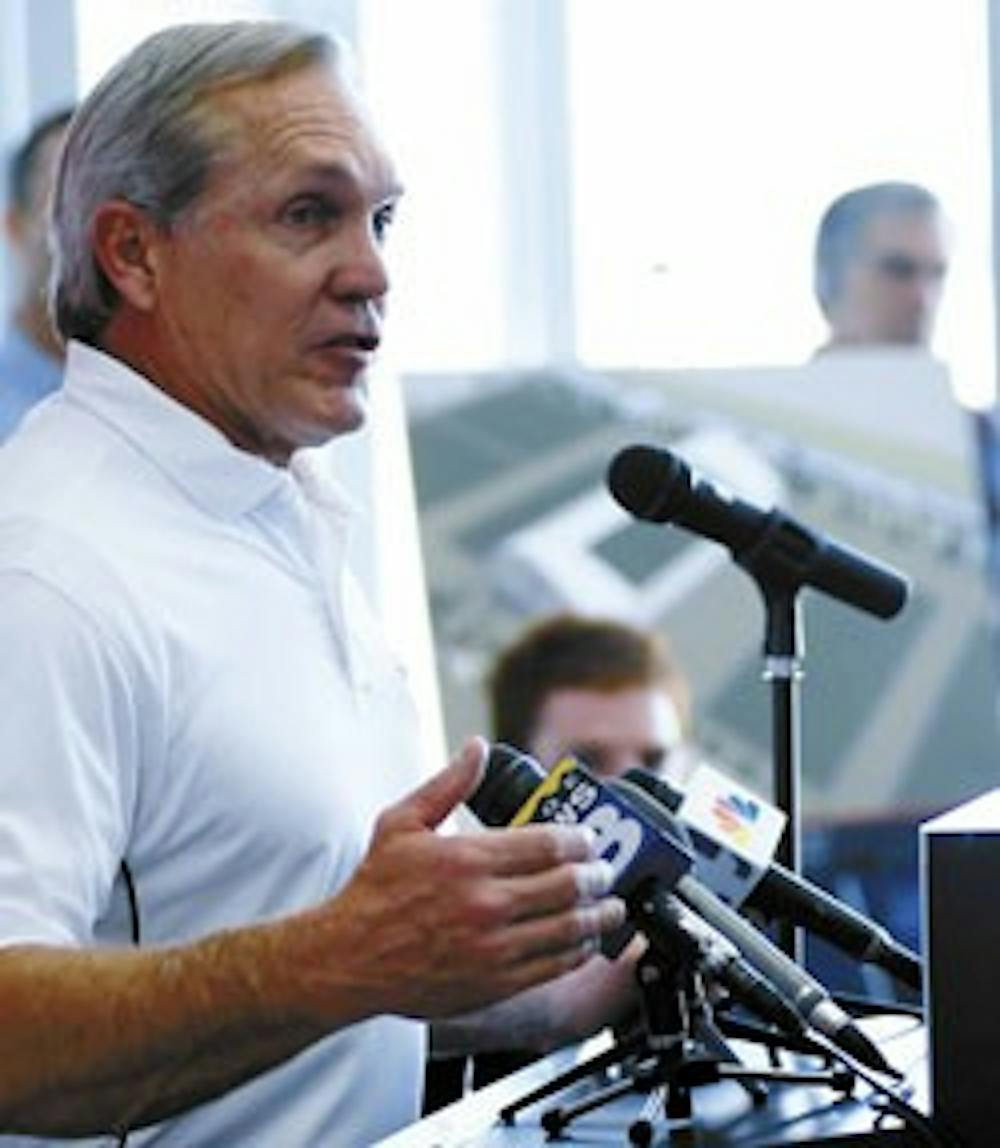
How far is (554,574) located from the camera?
3400mm

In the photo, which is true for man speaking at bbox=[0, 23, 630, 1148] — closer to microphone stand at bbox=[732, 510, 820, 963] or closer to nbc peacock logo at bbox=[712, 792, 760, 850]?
nbc peacock logo at bbox=[712, 792, 760, 850]

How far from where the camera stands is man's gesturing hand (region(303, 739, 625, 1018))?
1268 mm

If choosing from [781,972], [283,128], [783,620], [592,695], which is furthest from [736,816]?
[592,695]

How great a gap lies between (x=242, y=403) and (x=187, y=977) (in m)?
0.47

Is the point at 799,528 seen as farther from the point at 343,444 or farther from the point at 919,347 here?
the point at 343,444

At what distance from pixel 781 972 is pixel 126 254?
0.68 metres

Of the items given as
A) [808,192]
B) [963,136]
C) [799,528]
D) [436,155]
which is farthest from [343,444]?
[799,528]

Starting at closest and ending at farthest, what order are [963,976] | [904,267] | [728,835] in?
1. [963,976]
2. [728,835]
3. [904,267]

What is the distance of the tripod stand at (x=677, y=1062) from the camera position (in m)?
1.37

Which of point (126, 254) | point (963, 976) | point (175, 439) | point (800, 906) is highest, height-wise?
point (126, 254)

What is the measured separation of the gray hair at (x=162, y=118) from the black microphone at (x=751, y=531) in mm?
381

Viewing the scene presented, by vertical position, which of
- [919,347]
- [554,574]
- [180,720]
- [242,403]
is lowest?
[554,574]

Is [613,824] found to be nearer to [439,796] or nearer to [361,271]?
[439,796]

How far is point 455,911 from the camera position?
4.17 feet
